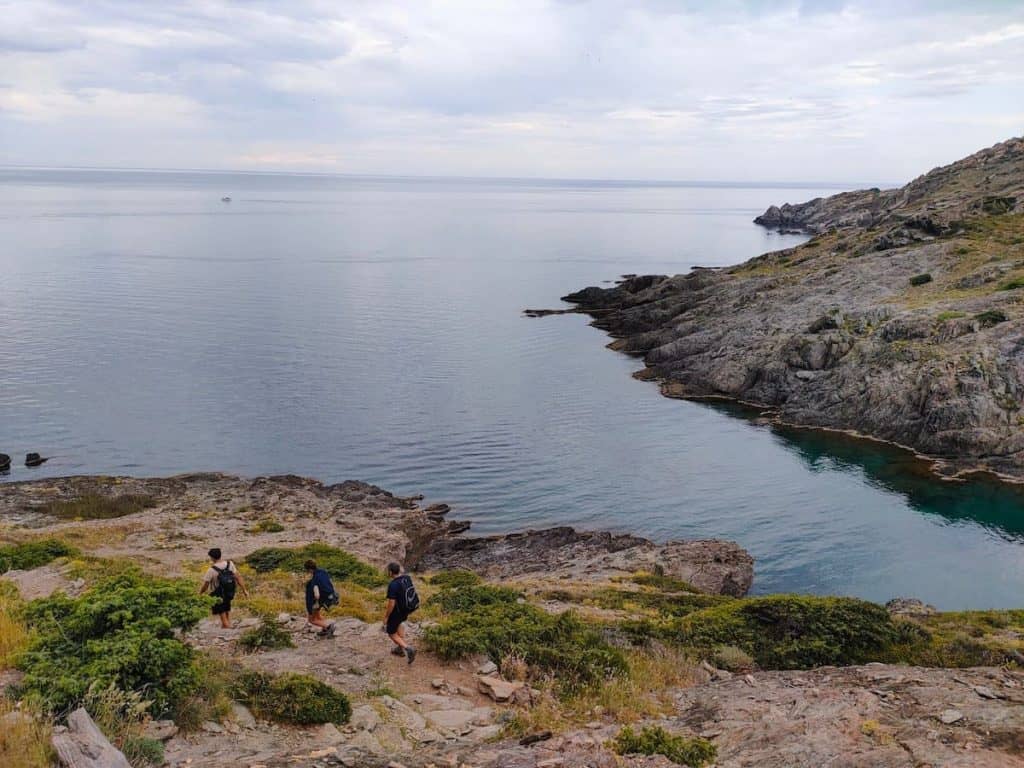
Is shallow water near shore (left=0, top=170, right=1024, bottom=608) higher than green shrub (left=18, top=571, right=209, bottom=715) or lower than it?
lower

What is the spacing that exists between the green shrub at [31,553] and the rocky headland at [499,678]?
0.36 feet

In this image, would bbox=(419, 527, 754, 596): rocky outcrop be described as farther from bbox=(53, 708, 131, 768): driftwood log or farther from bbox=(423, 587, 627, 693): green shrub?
bbox=(53, 708, 131, 768): driftwood log

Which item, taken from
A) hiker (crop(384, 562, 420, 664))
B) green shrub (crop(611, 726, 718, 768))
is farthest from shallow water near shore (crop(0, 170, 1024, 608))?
green shrub (crop(611, 726, 718, 768))

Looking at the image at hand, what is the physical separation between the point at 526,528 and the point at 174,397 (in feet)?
124

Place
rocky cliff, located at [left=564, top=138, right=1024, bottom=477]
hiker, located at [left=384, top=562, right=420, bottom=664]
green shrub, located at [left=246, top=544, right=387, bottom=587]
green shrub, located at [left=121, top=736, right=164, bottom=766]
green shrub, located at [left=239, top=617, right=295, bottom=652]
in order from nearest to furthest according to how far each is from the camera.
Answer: green shrub, located at [left=121, top=736, right=164, bottom=766] < hiker, located at [left=384, top=562, right=420, bottom=664] < green shrub, located at [left=239, top=617, right=295, bottom=652] < green shrub, located at [left=246, top=544, right=387, bottom=587] < rocky cliff, located at [left=564, top=138, right=1024, bottom=477]

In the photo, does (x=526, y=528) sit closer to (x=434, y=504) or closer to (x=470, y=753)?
(x=434, y=504)

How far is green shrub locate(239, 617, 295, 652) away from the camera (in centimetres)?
1884

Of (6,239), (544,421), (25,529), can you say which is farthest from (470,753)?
(6,239)

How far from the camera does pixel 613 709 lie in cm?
1642

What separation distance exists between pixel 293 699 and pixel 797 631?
15.9 m

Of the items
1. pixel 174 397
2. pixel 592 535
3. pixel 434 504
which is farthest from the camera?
pixel 174 397

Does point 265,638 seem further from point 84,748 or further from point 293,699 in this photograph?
point 84,748

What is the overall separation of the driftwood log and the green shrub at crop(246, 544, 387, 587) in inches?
765

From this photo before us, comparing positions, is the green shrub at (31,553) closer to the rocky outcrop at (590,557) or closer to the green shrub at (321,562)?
the green shrub at (321,562)
